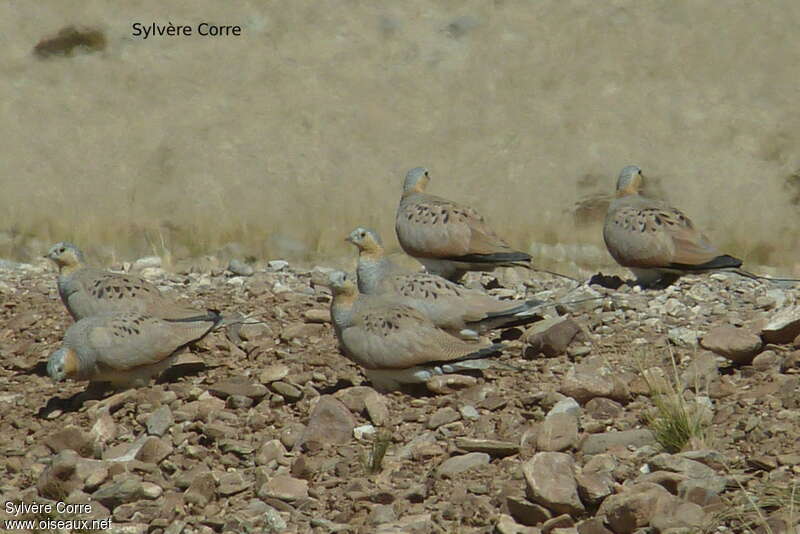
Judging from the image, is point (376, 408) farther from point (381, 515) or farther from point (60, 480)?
point (60, 480)

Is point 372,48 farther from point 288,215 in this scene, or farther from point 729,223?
point 729,223

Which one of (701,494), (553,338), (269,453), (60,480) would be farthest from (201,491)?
Result: (553,338)

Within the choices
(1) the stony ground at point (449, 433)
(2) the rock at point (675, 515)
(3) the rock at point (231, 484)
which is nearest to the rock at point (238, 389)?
(1) the stony ground at point (449, 433)

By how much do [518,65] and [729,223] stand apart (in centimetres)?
442

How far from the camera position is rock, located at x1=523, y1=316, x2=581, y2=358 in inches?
343

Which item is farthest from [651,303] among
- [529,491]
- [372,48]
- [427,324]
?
[372,48]

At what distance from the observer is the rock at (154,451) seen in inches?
299

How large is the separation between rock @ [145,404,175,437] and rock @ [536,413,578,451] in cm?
241

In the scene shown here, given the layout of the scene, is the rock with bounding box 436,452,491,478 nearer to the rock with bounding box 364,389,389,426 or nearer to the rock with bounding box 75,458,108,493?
the rock with bounding box 364,389,389,426

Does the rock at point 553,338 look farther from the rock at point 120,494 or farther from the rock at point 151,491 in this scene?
the rock at point 120,494

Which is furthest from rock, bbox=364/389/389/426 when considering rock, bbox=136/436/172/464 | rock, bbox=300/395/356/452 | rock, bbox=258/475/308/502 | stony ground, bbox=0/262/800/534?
rock, bbox=136/436/172/464

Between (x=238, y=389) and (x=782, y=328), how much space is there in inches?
137

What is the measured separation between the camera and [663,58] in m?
18.8

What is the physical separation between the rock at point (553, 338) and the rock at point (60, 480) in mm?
3189
